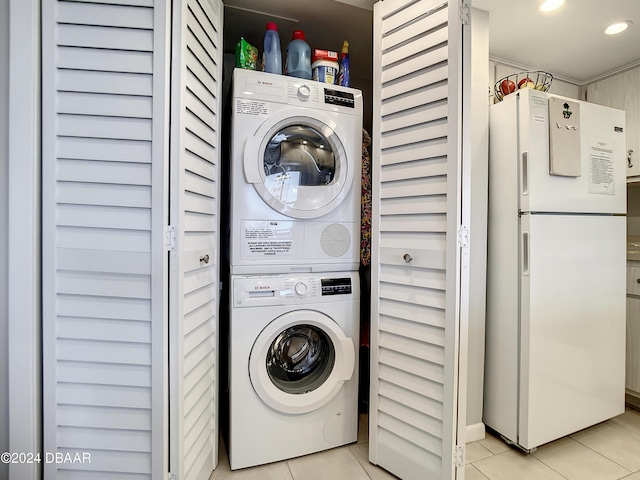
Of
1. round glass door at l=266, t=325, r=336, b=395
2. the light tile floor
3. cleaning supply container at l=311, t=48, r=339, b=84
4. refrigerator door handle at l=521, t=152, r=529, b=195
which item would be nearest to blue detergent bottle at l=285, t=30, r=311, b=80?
cleaning supply container at l=311, t=48, r=339, b=84

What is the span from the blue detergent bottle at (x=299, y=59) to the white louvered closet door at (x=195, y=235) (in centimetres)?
34

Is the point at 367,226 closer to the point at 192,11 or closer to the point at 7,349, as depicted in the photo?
the point at 192,11

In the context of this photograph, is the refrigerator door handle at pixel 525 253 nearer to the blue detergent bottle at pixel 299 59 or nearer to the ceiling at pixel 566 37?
the ceiling at pixel 566 37

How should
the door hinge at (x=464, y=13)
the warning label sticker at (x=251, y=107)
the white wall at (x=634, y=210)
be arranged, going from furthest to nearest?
the white wall at (x=634, y=210) → the warning label sticker at (x=251, y=107) → the door hinge at (x=464, y=13)

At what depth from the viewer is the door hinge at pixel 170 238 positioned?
41.5 inches

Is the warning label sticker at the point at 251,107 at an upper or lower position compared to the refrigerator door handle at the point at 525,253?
upper

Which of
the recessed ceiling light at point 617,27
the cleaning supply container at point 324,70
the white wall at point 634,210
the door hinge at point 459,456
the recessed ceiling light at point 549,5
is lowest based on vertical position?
the door hinge at point 459,456

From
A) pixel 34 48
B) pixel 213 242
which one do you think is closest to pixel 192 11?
pixel 34 48

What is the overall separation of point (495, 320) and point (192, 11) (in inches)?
76.2

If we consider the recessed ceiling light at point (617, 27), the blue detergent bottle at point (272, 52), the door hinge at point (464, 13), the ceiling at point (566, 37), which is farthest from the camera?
the recessed ceiling light at point (617, 27)

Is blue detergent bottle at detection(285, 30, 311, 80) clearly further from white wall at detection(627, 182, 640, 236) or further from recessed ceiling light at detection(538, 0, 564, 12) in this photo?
white wall at detection(627, 182, 640, 236)

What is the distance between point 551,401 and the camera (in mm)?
1601

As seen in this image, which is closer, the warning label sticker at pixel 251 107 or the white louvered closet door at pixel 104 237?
the white louvered closet door at pixel 104 237

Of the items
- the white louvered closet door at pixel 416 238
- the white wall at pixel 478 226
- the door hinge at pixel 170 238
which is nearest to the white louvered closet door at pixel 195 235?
the door hinge at pixel 170 238
